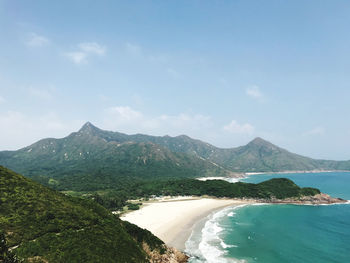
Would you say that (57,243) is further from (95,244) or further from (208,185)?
(208,185)

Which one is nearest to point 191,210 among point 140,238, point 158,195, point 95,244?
point 158,195

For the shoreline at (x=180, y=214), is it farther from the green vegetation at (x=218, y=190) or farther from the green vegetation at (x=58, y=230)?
the green vegetation at (x=58, y=230)

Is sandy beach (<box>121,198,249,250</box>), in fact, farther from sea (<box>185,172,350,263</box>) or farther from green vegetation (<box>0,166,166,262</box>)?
green vegetation (<box>0,166,166,262</box>)

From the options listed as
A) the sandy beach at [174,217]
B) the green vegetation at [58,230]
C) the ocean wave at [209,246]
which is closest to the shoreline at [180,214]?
the sandy beach at [174,217]

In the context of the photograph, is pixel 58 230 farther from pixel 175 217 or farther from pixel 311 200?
pixel 311 200

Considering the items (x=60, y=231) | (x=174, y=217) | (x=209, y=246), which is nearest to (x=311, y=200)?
(x=174, y=217)

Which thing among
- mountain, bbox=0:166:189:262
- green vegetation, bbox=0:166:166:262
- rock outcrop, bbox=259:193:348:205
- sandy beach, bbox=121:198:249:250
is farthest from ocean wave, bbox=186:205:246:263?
rock outcrop, bbox=259:193:348:205
